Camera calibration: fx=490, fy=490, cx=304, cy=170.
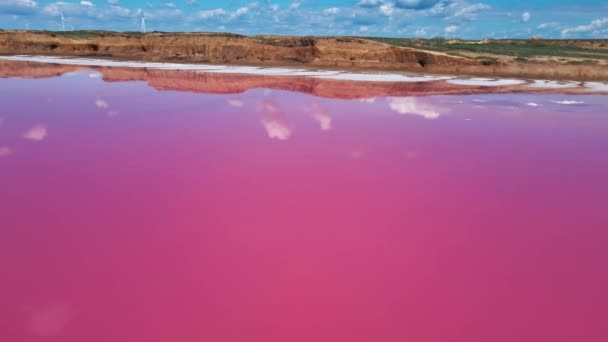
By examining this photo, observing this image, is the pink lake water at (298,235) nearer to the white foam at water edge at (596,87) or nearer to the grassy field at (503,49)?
the white foam at water edge at (596,87)

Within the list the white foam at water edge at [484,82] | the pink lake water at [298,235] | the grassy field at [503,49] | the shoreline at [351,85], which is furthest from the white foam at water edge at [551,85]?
the pink lake water at [298,235]

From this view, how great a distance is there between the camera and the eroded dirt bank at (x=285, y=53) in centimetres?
2688

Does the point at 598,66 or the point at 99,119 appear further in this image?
the point at 598,66

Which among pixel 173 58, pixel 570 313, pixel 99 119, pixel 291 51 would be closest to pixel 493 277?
pixel 570 313

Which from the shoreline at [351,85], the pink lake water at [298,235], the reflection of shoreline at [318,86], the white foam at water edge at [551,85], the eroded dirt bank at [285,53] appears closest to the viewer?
the pink lake water at [298,235]

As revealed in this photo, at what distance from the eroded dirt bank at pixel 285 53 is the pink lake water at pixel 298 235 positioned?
18.6 metres

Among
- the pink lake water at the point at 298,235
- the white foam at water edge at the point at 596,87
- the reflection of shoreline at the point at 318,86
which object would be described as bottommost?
the pink lake water at the point at 298,235

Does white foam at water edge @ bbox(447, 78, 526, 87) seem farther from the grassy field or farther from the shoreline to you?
the grassy field

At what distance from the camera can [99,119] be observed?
34.9 feet

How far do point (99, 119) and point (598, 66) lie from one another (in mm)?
25421

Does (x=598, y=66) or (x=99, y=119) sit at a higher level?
(x=598, y=66)

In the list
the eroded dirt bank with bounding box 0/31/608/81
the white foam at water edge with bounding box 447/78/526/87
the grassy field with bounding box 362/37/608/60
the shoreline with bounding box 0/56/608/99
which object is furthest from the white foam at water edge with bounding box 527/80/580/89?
the grassy field with bounding box 362/37/608/60

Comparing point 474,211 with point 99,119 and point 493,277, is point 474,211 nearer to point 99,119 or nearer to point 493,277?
point 493,277

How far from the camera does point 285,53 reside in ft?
111
